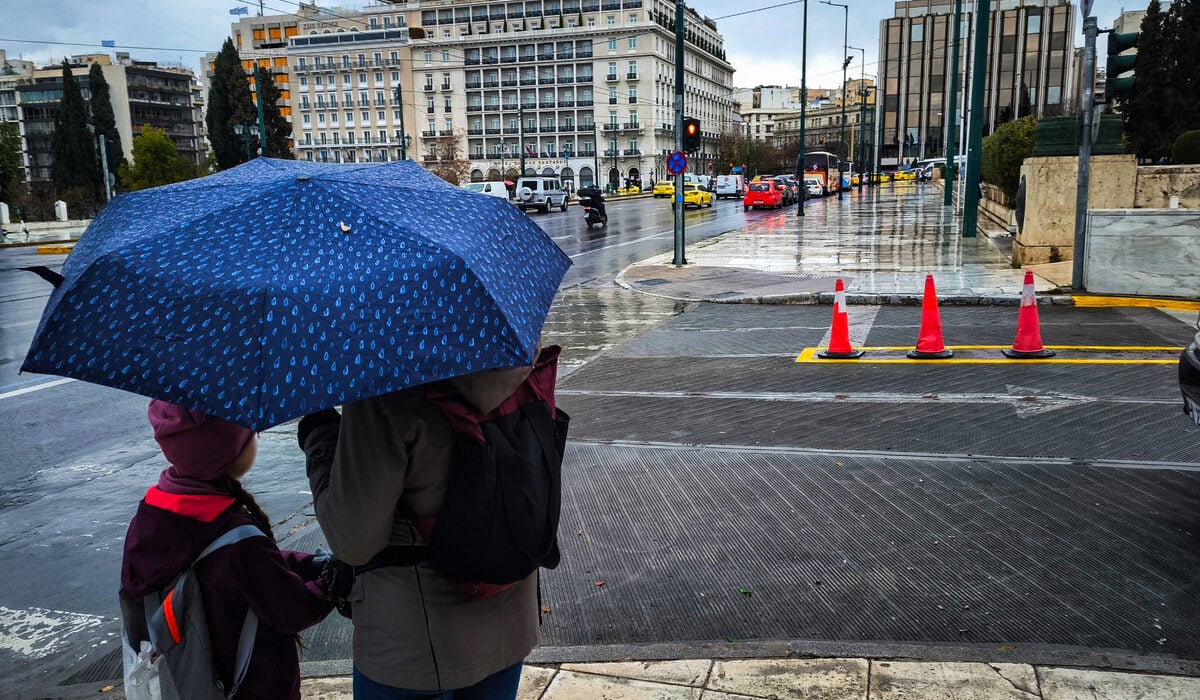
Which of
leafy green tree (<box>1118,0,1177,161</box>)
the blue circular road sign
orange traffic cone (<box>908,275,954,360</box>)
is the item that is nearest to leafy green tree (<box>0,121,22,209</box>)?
the blue circular road sign

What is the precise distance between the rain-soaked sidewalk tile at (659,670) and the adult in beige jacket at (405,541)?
4.29 feet

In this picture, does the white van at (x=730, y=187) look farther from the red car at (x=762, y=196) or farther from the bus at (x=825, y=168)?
the red car at (x=762, y=196)

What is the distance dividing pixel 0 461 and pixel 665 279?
12.0 m

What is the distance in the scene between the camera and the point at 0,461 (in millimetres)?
6738

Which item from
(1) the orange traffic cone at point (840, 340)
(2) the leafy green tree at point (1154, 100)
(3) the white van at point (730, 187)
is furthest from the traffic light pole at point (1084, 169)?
(3) the white van at point (730, 187)

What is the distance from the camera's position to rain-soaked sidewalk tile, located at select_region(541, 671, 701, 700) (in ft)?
10.9

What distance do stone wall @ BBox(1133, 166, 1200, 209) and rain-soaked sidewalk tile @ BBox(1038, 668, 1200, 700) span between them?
14793 millimetres

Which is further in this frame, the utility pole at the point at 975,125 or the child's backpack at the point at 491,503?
the utility pole at the point at 975,125

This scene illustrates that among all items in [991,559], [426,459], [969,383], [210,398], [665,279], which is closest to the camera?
[210,398]

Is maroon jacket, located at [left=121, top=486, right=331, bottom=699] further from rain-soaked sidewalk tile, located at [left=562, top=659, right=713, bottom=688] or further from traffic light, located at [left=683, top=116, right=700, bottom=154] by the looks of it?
traffic light, located at [left=683, top=116, right=700, bottom=154]

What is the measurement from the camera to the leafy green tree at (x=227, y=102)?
6638 centimetres

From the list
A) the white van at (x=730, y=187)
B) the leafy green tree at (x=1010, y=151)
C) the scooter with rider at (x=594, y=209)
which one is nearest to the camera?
the leafy green tree at (x=1010, y=151)

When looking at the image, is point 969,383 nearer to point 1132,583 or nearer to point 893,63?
point 1132,583

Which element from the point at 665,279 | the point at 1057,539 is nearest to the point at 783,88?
the point at 665,279
